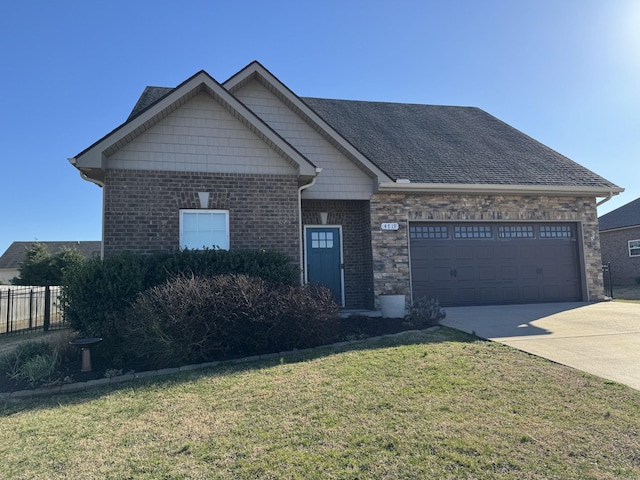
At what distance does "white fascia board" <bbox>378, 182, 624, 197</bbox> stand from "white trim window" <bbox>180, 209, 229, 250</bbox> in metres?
4.51

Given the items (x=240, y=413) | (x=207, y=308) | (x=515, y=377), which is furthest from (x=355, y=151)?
(x=240, y=413)

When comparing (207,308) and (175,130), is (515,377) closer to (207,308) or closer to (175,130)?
(207,308)

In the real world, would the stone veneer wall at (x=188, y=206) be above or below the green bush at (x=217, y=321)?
above

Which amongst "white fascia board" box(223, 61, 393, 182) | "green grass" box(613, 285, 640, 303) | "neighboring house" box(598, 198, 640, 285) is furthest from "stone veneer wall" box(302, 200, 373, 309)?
"neighboring house" box(598, 198, 640, 285)

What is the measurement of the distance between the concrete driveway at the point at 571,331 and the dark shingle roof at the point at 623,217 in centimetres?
1440

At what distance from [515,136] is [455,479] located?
15.8m

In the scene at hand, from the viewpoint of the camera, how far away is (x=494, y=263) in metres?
13.0

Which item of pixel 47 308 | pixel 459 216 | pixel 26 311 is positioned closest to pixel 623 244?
pixel 459 216

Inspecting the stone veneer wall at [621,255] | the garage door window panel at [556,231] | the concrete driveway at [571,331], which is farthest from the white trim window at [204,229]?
the stone veneer wall at [621,255]

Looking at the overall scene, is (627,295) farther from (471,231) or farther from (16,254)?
(16,254)

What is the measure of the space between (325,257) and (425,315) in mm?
3793

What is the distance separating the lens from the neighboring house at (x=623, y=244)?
23203 mm

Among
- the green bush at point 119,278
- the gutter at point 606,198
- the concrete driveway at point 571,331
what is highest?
the gutter at point 606,198

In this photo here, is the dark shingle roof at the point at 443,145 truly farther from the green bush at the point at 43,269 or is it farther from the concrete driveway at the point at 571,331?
the green bush at the point at 43,269
